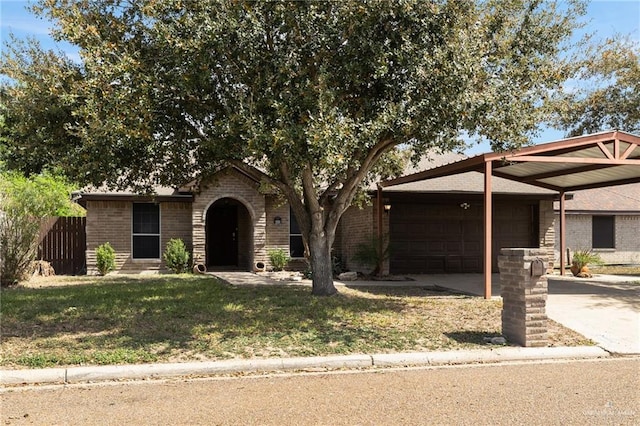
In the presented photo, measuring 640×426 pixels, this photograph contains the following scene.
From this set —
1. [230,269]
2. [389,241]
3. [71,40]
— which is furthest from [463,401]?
[230,269]

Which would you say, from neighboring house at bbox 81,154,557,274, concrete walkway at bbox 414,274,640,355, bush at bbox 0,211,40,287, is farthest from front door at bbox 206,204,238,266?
bush at bbox 0,211,40,287

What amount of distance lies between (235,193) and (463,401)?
14.2 m

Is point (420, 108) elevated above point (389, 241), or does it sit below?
above

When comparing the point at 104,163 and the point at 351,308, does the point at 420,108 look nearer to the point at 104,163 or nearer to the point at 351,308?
the point at 351,308

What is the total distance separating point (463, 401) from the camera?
18.9 ft

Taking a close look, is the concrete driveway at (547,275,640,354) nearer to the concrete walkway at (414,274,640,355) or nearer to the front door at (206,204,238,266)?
the concrete walkway at (414,274,640,355)

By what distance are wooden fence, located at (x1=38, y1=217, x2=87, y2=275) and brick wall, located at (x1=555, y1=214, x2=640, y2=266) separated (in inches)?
750

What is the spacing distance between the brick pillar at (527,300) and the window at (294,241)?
12.4 meters

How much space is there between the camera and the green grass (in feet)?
24.6

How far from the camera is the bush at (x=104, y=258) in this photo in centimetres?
1808

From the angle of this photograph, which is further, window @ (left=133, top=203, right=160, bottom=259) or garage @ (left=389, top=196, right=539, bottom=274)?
window @ (left=133, top=203, right=160, bottom=259)

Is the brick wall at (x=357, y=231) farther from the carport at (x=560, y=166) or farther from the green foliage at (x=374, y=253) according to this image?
the carport at (x=560, y=166)

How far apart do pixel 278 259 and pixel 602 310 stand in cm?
1031

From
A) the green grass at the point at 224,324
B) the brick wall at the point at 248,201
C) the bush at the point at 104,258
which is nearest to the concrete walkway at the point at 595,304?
the green grass at the point at 224,324
